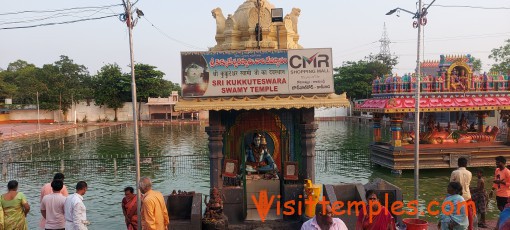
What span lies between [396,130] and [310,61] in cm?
1294

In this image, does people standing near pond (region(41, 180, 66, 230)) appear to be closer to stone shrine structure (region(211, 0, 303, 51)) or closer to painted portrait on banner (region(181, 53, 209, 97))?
painted portrait on banner (region(181, 53, 209, 97))

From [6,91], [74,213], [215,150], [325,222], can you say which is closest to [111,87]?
[6,91]

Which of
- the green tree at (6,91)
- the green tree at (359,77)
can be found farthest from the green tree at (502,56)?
the green tree at (6,91)

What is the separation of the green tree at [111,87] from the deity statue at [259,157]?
5825 cm

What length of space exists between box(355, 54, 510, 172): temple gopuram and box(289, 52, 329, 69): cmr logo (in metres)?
11.8

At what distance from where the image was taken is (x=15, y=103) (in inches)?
2724

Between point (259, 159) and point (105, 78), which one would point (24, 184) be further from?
point (105, 78)

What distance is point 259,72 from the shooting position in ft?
34.0

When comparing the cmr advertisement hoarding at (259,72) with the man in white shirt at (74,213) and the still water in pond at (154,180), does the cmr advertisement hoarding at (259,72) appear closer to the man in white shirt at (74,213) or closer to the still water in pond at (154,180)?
the man in white shirt at (74,213)

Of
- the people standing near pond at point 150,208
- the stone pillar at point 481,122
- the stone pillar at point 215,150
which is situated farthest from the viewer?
the stone pillar at point 481,122

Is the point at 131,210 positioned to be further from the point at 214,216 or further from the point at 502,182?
the point at 502,182

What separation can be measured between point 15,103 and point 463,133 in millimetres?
73316

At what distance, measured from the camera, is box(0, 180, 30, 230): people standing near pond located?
24.6 feet

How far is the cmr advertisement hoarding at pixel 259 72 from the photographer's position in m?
10.3
